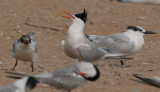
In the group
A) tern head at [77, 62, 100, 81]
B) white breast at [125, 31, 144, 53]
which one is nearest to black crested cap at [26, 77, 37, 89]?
tern head at [77, 62, 100, 81]

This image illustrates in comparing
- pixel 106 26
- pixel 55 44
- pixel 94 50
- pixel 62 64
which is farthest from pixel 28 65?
pixel 106 26

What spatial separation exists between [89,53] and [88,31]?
4.33 m

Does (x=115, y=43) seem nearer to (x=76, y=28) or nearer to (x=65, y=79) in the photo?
(x=76, y=28)

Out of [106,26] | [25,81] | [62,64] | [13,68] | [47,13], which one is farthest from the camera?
[47,13]

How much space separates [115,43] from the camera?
30.6ft

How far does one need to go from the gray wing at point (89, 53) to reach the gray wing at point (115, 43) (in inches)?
27.0

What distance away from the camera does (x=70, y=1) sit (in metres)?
16.6

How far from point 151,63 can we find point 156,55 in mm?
951

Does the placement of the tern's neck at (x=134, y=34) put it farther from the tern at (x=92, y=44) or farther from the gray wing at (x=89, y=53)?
the gray wing at (x=89, y=53)

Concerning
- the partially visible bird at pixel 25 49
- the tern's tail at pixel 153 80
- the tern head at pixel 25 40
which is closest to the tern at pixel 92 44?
the partially visible bird at pixel 25 49

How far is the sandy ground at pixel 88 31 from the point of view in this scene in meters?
7.71

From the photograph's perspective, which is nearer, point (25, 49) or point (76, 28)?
point (25, 49)

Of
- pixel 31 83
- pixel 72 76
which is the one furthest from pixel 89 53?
pixel 31 83

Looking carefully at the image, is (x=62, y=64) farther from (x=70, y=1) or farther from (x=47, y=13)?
(x=70, y=1)
